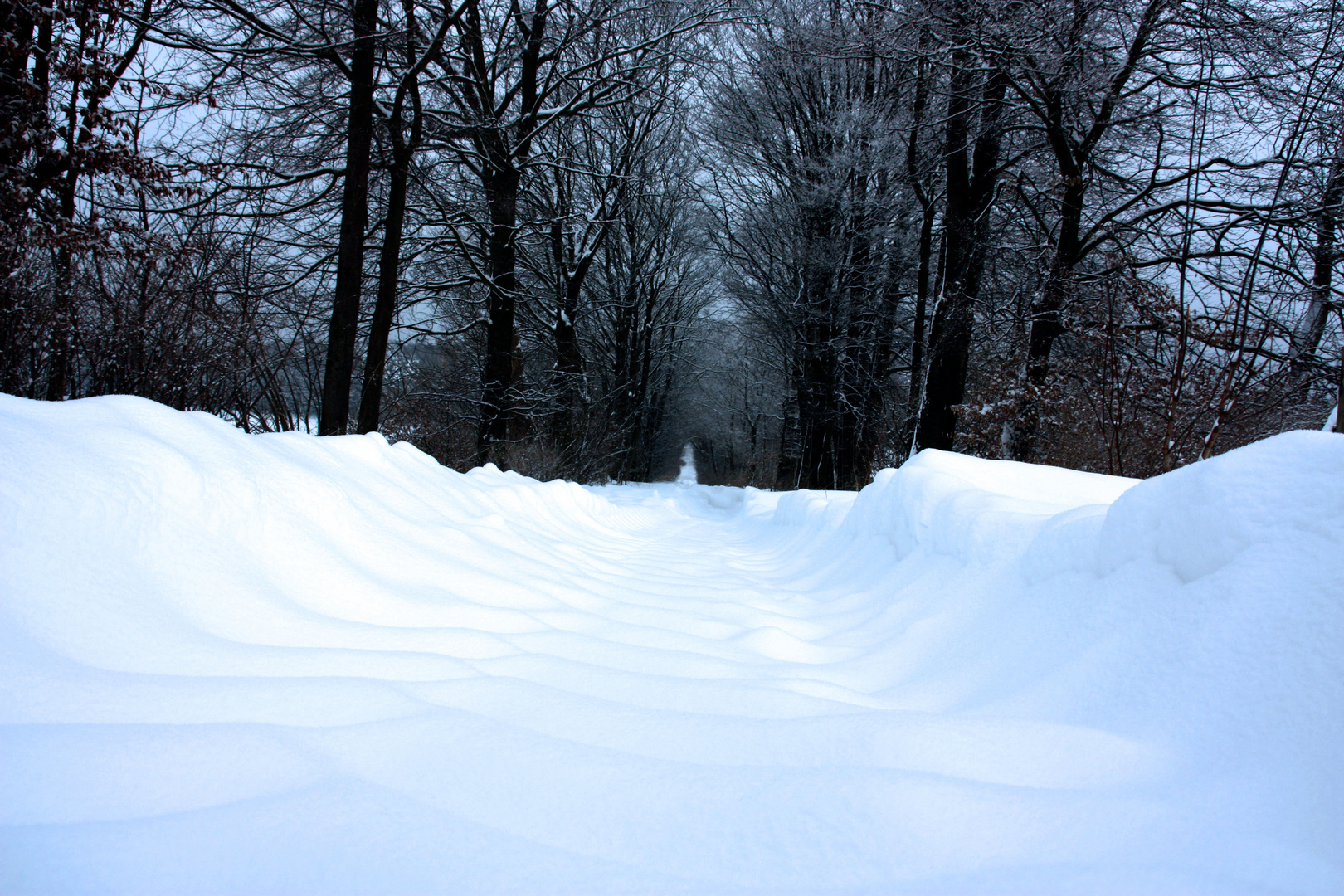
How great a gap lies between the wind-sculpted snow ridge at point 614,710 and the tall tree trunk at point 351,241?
4.17m

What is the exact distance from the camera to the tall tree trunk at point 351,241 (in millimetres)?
5301

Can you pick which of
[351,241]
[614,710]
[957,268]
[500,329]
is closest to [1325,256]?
[957,268]

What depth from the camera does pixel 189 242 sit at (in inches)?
165

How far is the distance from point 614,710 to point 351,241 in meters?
5.77

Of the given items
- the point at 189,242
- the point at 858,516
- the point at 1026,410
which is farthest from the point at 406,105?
the point at 1026,410

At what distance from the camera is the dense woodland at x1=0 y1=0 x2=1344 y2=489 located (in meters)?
3.87

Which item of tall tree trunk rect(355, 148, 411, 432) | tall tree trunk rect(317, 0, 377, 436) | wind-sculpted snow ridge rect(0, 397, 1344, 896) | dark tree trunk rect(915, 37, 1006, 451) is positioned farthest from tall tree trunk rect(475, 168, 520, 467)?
wind-sculpted snow ridge rect(0, 397, 1344, 896)

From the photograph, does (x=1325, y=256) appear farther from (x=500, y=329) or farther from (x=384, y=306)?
→ (x=500, y=329)

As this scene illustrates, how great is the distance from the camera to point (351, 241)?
17.9ft

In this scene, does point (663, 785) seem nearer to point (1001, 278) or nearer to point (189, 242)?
point (189, 242)

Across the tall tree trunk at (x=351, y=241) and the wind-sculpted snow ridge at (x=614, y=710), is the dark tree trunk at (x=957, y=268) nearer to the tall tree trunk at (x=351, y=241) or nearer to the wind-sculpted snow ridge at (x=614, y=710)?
the tall tree trunk at (x=351, y=241)

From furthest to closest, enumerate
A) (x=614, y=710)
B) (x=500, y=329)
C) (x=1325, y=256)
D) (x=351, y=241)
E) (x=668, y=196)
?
(x=668, y=196), (x=500, y=329), (x=351, y=241), (x=1325, y=256), (x=614, y=710)

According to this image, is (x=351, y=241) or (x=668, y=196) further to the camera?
(x=668, y=196)

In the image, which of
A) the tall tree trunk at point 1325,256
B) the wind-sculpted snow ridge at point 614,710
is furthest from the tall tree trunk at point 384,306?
the tall tree trunk at point 1325,256
